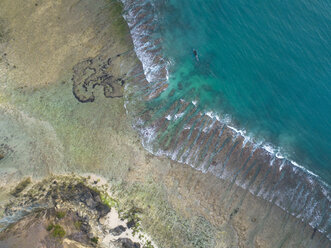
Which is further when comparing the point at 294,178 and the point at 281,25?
the point at 281,25

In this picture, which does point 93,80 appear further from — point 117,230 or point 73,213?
point 117,230

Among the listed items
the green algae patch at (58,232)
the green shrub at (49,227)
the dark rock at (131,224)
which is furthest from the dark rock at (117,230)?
the green shrub at (49,227)

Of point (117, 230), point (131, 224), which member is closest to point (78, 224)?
point (117, 230)

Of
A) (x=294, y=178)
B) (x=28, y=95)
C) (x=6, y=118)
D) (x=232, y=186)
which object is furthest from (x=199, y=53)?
(x=6, y=118)

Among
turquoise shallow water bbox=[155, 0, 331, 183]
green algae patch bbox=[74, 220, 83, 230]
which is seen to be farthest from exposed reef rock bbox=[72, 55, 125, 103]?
green algae patch bbox=[74, 220, 83, 230]

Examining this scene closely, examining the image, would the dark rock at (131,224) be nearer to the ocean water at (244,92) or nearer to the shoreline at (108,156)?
the shoreline at (108,156)

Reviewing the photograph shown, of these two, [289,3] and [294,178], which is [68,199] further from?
[289,3]

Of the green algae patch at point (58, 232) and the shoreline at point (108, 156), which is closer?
the green algae patch at point (58, 232)
